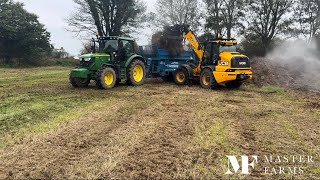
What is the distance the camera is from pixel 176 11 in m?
33.4

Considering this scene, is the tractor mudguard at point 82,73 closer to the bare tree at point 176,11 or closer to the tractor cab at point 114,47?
the tractor cab at point 114,47

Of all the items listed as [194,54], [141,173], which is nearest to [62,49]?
[194,54]

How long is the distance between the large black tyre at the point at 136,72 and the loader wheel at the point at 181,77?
66.9 inches

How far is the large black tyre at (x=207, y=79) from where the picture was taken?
14.4 m

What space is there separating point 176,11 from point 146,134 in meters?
28.0

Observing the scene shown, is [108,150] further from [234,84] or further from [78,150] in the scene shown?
[234,84]

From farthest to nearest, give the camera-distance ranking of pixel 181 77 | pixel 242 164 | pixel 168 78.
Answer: pixel 168 78, pixel 181 77, pixel 242 164

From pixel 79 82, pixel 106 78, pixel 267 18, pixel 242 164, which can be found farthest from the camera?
pixel 267 18

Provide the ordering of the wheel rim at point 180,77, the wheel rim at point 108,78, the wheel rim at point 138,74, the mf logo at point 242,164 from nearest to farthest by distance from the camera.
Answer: the mf logo at point 242,164, the wheel rim at point 108,78, the wheel rim at point 138,74, the wheel rim at point 180,77

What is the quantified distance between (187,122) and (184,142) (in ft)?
5.53

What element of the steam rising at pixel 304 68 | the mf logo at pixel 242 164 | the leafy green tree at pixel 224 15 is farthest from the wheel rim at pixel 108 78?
the leafy green tree at pixel 224 15

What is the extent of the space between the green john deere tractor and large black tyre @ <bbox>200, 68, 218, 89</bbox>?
263cm

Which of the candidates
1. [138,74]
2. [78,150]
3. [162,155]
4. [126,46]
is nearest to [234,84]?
[138,74]

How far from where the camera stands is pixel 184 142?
6.36 m
